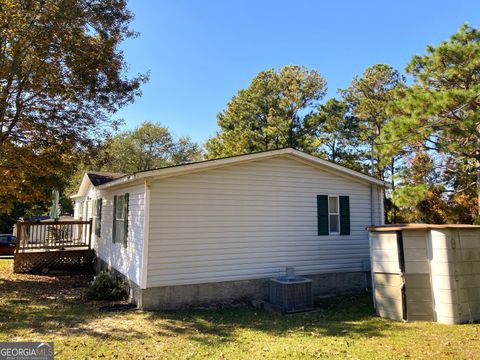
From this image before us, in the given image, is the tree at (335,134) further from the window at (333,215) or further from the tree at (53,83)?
the tree at (53,83)

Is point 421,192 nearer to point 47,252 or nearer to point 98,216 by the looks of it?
point 98,216

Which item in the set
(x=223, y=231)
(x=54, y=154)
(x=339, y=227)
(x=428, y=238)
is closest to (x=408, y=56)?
(x=339, y=227)

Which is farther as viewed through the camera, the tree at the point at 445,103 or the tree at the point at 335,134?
the tree at the point at 335,134

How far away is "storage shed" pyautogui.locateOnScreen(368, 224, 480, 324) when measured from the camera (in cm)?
629

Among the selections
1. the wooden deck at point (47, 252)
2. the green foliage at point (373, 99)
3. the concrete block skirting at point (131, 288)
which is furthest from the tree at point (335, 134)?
the concrete block skirting at point (131, 288)

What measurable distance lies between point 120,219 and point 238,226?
11.8 feet

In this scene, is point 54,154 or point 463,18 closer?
point 54,154

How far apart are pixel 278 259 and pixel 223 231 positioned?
1.77 meters

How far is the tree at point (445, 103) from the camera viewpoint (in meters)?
10.9

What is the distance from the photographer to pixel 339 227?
9.87 metres

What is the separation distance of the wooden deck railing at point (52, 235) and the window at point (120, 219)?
365 centimetres

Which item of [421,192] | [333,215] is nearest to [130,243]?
[333,215]

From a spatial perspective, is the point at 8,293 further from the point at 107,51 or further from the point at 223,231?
the point at 107,51

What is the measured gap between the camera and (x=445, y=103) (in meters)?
10.6
